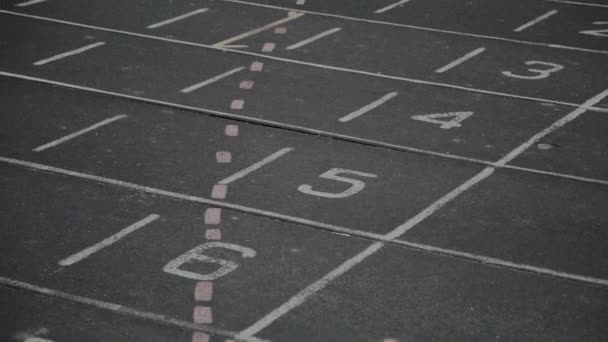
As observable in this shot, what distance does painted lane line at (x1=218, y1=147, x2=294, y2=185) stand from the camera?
40.1 feet

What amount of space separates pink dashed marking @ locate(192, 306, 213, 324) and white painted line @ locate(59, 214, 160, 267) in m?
1.43

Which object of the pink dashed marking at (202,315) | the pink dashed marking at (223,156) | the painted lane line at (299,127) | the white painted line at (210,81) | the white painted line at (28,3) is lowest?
the pink dashed marking at (202,315)

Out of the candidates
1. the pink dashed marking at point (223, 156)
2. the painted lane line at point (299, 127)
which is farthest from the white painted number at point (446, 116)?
the pink dashed marking at point (223, 156)

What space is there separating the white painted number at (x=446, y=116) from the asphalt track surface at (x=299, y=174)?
4 centimetres

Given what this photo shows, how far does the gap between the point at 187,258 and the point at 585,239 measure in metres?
3.75

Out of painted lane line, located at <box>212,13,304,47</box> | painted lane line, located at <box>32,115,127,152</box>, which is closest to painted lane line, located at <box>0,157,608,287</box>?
painted lane line, located at <box>32,115,127,152</box>

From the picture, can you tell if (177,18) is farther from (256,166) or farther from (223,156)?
(256,166)

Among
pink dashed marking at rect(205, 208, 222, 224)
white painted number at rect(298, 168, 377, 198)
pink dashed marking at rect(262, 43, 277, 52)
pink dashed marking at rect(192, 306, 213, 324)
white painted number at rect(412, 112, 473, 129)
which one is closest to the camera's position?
pink dashed marking at rect(192, 306, 213, 324)

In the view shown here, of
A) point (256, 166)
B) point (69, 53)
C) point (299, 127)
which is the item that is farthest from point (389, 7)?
point (256, 166)

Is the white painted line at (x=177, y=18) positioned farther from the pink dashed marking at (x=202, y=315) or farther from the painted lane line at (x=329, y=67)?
the pink dashed marking at (x=202, y=315)

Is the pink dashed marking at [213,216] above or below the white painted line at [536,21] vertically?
below

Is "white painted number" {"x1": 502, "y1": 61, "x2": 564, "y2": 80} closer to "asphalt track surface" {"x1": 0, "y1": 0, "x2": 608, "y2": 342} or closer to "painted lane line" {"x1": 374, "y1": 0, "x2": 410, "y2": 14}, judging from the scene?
"asphalt track surface" {"x1": 0, "y1": 0, "x2": 608, "y2": 342}

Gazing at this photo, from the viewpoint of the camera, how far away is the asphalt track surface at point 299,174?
375 inches

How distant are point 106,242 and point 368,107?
5.00 meters
